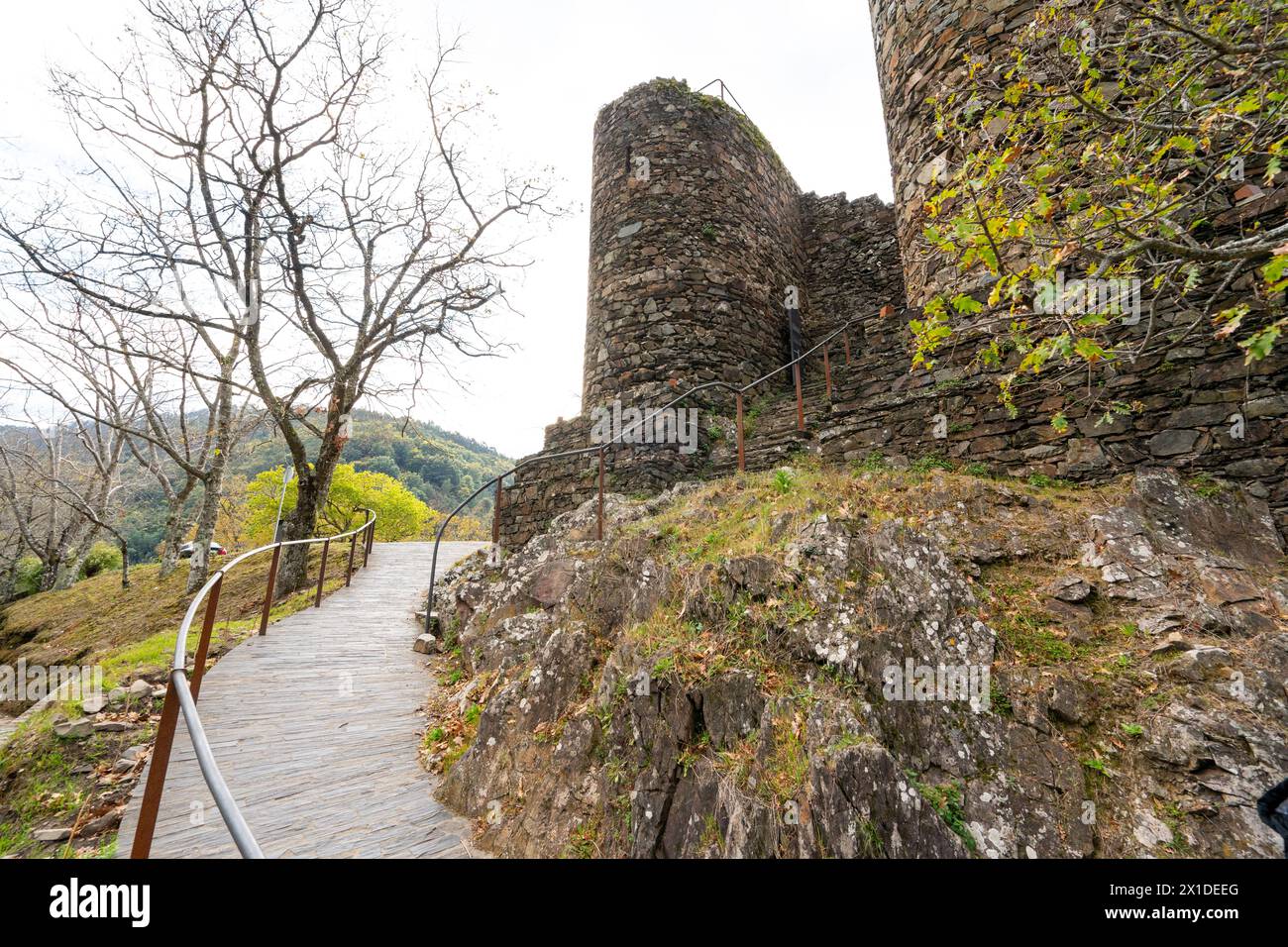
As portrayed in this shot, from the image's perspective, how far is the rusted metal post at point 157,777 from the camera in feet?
7.27

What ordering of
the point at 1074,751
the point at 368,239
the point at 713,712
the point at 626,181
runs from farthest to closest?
the point at 368,239 < the point at 626,181 < the point at 713,712 < the point at 1074,751

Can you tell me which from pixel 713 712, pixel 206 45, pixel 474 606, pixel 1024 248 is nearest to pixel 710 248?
pixel 1024 248

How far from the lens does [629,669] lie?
377 centimetres

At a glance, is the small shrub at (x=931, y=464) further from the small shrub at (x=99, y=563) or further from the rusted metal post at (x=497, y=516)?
the small shrub at (x=99, y=563)

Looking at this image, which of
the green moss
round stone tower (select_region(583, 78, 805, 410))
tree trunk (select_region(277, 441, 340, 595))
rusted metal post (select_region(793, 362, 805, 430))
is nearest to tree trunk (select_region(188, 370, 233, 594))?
tree trunk (select_region(277, 441, 340, 595))

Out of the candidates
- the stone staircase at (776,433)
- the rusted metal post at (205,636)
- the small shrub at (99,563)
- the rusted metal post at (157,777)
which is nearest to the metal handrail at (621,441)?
the stone staircase at (776,433)

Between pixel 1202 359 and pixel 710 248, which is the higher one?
pixel 710 248

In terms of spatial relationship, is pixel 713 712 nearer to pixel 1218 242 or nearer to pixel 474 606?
pixel 474 606

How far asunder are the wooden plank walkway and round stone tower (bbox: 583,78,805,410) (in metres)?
4.81

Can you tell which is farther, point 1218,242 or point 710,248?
point 710,248

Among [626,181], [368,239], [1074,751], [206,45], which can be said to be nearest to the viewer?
[1074,751]

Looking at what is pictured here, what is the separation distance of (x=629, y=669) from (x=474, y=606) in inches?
138

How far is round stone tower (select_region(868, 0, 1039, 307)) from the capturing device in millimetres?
5559
